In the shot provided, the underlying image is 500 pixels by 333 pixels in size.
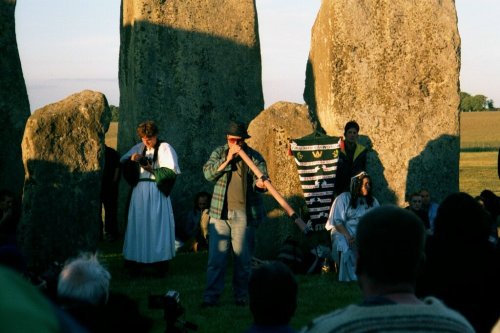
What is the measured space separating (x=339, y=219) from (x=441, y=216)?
606 cm

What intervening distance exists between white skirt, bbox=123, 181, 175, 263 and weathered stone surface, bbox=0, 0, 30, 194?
444 cm

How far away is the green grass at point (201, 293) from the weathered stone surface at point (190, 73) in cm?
352

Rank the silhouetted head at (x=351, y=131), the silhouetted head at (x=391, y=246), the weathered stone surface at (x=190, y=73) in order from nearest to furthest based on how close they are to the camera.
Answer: the silhouetted head at (x=391, y=246)
the silhouetted head at (x=351, y=131)
the weathered stone surface at (x=190, y=73)

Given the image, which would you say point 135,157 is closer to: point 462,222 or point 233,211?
point 233,211

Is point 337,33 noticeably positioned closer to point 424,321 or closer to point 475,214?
point 475,214

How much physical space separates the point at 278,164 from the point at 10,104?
4.84 metres

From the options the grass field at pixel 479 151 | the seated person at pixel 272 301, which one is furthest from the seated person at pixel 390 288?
the grass field at pixel 479 151

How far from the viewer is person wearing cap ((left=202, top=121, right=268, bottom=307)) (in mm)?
9000

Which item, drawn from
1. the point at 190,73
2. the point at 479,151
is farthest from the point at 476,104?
the point at 190,73

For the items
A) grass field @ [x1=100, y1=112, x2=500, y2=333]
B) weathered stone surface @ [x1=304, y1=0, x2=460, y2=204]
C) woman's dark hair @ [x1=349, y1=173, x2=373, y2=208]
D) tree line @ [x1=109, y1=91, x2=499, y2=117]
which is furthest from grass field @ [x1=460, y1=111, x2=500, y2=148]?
woman's dark hair @ [x1=349, y1=173, x2=373, y2=208]

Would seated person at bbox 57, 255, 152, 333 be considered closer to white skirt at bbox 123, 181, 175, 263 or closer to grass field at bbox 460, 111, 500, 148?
white skirt at bbox 123, 181, 175, 263

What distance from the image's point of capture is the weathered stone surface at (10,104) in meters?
15.1

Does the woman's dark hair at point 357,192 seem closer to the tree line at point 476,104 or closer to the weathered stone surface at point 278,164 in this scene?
the weathered stone surface at point 278,164

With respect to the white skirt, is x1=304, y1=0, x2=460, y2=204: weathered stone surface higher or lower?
higher
